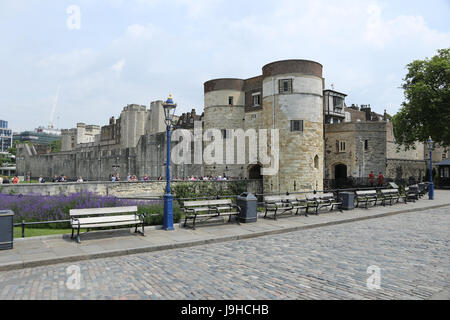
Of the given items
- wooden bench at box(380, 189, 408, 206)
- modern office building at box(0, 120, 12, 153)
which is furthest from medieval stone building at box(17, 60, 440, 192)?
modern office building at box(0, 120, 12, 153)

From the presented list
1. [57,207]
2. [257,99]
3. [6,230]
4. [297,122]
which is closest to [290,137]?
[297,122]

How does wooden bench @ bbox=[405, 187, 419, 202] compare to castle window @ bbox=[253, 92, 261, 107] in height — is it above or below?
below

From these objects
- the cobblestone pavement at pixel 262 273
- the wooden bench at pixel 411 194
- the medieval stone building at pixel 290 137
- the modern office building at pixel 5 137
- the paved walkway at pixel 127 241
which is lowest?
the cobblestone pavement at pixel 262 273

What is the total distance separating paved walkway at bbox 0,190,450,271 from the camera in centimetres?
661

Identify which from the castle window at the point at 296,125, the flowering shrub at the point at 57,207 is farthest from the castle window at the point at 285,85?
the flowering shrub at the point at 57,207

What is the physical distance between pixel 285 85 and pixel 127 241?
20727mm

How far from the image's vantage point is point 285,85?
25906 mm

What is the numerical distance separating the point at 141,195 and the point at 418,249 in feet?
55.9

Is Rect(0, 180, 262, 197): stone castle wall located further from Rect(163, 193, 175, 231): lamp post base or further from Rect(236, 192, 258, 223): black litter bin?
Rect(236, 192, 258, 223): black litter bin

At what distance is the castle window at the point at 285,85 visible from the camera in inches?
1013

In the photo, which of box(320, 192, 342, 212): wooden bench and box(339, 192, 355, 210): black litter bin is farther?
box(339, 192, 355, 210): black litter bin

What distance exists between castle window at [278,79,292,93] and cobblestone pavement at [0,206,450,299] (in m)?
18.5

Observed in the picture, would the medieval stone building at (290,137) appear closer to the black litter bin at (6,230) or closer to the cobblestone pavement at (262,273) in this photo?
the cobblestone pavement at (262,273)

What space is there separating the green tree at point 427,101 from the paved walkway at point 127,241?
76.0ft
